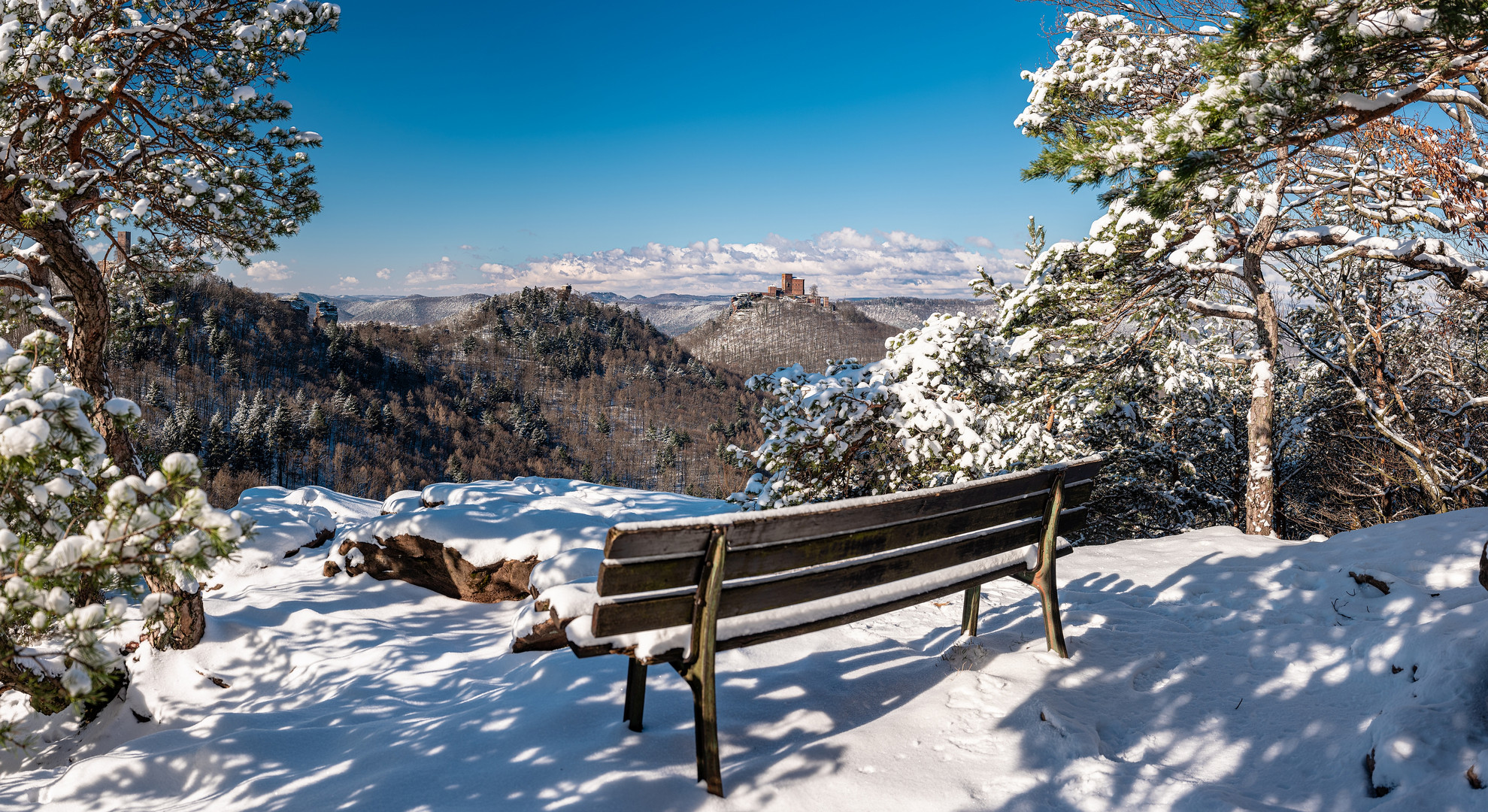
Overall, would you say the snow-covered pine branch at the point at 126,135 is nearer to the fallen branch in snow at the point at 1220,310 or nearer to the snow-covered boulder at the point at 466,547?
the snow-covered boulder at the point at 466,547

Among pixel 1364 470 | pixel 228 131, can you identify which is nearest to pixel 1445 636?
pixel 228 131

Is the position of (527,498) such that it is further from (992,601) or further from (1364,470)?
(1364,470)

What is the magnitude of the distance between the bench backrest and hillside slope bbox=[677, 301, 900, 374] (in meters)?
155

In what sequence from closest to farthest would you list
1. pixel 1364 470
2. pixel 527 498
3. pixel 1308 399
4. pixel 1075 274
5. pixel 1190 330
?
pixel 1075 274 → pixel 1190 330 → pixel 527 498 → pixel 1364 470 → pixel 1308 399

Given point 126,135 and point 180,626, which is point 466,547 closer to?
point 180,626

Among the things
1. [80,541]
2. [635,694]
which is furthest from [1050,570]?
[80,541]

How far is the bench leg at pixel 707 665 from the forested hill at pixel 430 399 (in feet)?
211

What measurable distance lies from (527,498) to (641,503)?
1.67m

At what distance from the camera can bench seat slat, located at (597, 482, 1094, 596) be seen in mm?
2152

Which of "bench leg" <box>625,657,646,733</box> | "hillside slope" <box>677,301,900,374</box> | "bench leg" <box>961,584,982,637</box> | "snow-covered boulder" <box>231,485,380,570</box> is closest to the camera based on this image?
"bench leg" <box>625,657,646,733</box>

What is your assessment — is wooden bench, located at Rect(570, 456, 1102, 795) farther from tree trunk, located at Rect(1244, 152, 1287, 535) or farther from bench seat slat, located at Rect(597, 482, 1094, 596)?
tree trunk, located at Rect(1244, 152, 1287, 535)

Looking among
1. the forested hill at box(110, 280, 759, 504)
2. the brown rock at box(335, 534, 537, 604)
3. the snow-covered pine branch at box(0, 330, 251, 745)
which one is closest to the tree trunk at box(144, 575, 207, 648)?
the brown rock at box(335, 534, 537, 604)

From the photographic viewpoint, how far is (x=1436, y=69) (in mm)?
2469

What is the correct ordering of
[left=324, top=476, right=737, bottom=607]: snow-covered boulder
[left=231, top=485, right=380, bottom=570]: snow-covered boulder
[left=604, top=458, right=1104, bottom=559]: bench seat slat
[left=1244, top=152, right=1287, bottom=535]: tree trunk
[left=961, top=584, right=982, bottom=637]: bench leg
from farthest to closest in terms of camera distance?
[left=231, top=485, right=380, bottom=570]: snow-covered boulder
[left=1244, top=152, right=1287, bottom=535]: tree trunk
[left=324, top=476, right=737, bottom=607]: snow-covered boulder
[left=961, top=584, right=982, bottom=637]: bench leg
[left=604, top=458, right=1104, bottom=559]: bench seat slat
